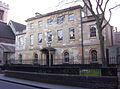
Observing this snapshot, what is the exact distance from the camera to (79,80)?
1141 cm

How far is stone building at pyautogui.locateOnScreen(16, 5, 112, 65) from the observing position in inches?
894

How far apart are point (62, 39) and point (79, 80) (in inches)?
586

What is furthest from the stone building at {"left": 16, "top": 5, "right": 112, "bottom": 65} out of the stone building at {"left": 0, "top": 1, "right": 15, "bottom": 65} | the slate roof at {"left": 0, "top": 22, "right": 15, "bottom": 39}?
the slate roof at {"left": 0, "top": 22, "right": 15, "bottom": 39}

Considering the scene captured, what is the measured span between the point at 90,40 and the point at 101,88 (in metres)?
13.1

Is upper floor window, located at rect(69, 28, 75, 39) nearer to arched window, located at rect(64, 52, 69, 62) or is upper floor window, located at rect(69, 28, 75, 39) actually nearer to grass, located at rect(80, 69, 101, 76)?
arched window, located at rect(64, 52, 69, 62)

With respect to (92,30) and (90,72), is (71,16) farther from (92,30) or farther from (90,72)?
(90,72)

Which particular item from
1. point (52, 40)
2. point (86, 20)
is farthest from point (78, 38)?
point (52, 40)

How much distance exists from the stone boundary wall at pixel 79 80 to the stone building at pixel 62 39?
6.48 m

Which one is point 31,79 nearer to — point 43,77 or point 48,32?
point 43,77

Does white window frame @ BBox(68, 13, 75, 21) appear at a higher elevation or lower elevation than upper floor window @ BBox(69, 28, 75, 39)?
higher

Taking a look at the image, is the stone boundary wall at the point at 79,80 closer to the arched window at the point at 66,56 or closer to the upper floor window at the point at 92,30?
the arched window at the point at 66,56

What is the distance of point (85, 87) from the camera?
10922mm

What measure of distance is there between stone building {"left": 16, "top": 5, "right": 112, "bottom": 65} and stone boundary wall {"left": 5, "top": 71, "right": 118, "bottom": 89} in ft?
21.3

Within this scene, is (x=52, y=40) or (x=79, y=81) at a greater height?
(x=52, y=40)
